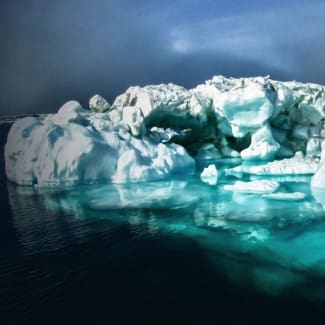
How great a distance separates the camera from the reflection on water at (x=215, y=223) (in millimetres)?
6754

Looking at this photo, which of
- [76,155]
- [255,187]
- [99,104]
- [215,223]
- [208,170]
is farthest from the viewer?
[99,104]

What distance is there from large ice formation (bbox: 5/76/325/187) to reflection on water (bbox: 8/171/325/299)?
1.84 m

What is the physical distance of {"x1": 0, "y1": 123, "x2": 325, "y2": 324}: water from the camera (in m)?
5.41

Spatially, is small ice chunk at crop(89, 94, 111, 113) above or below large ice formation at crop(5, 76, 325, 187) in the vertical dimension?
above

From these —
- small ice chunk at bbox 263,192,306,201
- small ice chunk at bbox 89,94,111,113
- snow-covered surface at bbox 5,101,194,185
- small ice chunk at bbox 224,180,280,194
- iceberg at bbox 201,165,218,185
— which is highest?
small ice chunk at bbox 89,94,111,113

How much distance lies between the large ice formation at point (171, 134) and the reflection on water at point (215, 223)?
1.84 m

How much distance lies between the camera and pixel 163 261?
720 centimetres

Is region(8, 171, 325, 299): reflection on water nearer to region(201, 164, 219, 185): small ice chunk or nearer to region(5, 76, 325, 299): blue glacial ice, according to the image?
region(5, 76, 325, 299): blue glacial ice

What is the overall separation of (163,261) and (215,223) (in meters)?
2.94

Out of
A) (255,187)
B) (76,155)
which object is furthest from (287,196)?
(76,155)

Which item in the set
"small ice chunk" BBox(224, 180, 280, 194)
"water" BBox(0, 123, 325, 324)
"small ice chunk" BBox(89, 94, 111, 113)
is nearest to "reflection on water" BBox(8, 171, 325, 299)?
"water" BBox(0, 123, 325, 324)

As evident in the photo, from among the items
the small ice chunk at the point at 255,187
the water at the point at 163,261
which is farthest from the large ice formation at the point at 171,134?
the water at the point at 163,261

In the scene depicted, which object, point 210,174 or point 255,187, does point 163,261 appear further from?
point 210,174

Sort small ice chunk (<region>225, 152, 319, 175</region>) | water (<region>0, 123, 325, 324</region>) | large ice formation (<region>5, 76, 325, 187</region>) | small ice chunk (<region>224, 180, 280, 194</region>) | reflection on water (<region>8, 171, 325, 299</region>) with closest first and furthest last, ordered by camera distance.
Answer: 1. water (<region>0, 123, 325, 324</region>)
2. reflection on water (<region>8, 171, 325, 299</region>)
3. small ice chunk (<region>224, 180, 280, 194</region>)
4. large ice formation (<region>5, 76, 325, 187</region>)
5. small ice chunk (<region>225, 152, 319, 175</region>)
